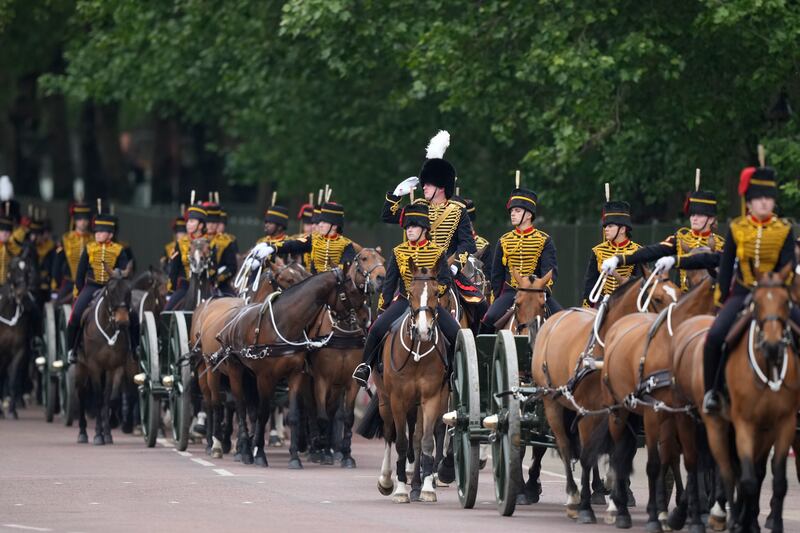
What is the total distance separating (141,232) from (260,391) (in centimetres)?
2597

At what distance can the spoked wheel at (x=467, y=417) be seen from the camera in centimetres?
1609

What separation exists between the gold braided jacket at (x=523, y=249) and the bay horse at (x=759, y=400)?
5.56 metres

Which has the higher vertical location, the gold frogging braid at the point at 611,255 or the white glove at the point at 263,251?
the white glove at the point at 263,251

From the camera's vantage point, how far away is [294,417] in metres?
20.8

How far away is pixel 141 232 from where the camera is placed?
4697 centimetres

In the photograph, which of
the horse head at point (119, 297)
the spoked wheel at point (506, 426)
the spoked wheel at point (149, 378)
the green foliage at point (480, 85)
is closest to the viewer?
the spoked wheel at point (506, 426)

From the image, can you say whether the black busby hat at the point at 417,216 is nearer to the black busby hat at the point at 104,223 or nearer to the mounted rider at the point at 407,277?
the mounted rider at the point at 407,277

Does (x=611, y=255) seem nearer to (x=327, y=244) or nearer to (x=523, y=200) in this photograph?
(x=523, y=200)

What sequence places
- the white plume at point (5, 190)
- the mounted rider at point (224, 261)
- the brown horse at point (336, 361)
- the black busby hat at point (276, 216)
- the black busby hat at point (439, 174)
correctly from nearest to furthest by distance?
1. the black busby hat at point (439, 174)
2. the brown horse at point (336, 361)
3. the mounted rider at point (224, 261)
4. the black busby hat at point (276, 216)
5. the white plume at point (5, 190)

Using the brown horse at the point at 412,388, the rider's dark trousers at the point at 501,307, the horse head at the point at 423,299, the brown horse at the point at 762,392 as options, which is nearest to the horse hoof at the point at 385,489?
the brown horse at the point at 412,388

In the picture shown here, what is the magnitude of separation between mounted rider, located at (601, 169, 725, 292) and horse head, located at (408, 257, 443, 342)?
4.32 feet

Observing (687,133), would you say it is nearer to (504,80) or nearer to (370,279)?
(504,80)

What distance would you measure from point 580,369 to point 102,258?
11.7m

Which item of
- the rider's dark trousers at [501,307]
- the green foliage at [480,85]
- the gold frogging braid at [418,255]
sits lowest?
the rider's dark trousers at [501,307]
